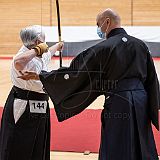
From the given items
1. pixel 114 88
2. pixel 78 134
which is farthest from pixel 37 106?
pixel 78 134

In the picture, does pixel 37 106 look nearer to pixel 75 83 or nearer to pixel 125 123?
pixel 75 83

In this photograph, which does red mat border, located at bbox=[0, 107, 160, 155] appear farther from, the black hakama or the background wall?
the background wall

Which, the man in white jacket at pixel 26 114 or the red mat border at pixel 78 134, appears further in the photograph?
the red mat border at pixel 78 134

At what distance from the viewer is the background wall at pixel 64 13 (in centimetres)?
1090

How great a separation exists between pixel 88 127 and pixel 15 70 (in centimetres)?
181

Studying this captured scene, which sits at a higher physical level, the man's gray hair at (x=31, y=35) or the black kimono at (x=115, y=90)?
the man's gray hair at (x=31, y=35)

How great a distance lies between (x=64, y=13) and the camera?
11.3 m

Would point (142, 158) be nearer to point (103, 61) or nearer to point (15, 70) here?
point (103, 61)

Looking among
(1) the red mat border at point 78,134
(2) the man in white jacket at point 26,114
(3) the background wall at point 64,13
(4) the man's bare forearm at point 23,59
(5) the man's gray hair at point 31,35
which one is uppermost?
(3) the background wall at point 64,13

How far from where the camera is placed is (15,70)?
2906mm

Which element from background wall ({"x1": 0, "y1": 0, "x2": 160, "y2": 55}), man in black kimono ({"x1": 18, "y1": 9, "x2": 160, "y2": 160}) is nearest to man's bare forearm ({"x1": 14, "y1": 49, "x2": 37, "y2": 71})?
man in black kimono ({"x1": 18, "y1": 9, "x2": 160, "y2": 160})

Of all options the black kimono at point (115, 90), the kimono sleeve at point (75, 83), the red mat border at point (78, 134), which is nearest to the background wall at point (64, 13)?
the red mat border at point (78, 134)

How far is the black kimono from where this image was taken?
2.53m

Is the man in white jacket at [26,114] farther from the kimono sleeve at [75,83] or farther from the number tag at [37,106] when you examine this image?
the kimono sleeve at [75,83]
